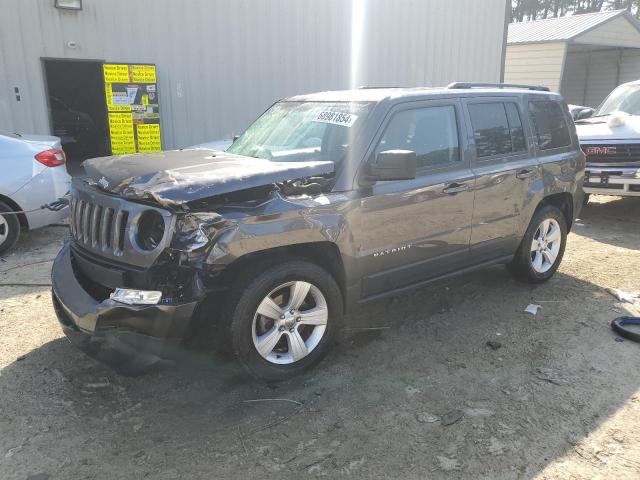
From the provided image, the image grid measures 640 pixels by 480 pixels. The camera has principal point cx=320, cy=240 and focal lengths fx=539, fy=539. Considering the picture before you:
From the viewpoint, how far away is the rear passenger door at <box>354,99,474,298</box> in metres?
3.68

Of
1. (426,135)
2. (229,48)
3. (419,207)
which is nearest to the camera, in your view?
(419,207)

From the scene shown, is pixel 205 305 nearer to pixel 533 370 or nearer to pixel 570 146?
pixel 533 370

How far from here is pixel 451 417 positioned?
3104 millimetres

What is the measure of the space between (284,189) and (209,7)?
8.29 metres

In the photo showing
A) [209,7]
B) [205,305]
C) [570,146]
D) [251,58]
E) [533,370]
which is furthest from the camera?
[251,58]

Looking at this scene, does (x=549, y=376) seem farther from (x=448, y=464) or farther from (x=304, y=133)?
(x=304, y=133)

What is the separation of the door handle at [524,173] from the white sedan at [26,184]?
486cm

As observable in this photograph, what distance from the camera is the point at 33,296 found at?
15.8 ft

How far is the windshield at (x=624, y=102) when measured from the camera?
8.84 m

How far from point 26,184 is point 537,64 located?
61.3 feet

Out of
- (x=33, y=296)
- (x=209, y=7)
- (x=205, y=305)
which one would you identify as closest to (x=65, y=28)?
(x=209, y=7)

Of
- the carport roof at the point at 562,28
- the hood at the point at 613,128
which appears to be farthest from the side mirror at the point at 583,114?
the carport roof at the point at 562,28

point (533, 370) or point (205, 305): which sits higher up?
point (205, 305)

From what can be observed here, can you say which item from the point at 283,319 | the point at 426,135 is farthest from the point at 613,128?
the point at 283,319
